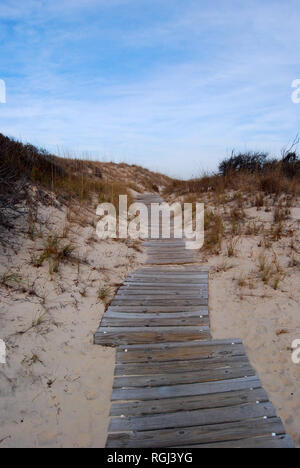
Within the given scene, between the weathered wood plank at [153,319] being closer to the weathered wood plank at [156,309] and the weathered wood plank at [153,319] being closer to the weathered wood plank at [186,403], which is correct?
the weathered wood plank at [156,309]

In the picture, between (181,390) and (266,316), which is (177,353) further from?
(266,316)

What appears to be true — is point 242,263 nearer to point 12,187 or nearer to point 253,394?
point 253,394

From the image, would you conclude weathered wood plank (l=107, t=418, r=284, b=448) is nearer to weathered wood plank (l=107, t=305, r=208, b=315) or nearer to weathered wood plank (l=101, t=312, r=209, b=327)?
weathered wood plank (l=101, t=312, r=209, b=327)

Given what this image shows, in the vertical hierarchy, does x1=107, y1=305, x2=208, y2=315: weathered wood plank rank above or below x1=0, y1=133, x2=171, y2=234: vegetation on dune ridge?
below

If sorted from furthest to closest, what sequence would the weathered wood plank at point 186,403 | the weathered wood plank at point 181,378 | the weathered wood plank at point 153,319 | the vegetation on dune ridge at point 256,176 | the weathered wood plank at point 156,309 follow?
the vegetation on dune ridge at point 256,176 → the weathered wood plank at point 156,309 → the weathered wood plank at point 153,319 → the weathered wood plank at point 181,378 → the weathered wood plank at point 186,403

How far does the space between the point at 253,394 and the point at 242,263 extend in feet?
8.94

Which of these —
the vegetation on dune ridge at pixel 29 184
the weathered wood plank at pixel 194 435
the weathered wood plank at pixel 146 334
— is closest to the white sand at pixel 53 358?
the weathered wood plank at pixel 146 334

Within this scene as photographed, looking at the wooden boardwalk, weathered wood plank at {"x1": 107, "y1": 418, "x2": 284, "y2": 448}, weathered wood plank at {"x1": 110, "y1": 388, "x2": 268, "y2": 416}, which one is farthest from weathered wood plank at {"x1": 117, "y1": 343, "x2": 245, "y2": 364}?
weathered wood plank at {"x1": 107, "y1": 418, "x2": 284, "y2": 448}

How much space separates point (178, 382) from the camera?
8.30ft

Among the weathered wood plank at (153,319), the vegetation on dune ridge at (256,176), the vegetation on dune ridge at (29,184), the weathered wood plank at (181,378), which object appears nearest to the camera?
the weathered wood plank at (181,378)

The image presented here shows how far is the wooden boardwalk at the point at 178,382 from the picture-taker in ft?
6.73

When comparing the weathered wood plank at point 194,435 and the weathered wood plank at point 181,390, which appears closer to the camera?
the weathered wood plank at point 194,435

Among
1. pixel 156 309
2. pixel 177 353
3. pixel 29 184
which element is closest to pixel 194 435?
pixel 177 353

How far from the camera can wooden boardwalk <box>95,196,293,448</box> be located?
2.05 metres
